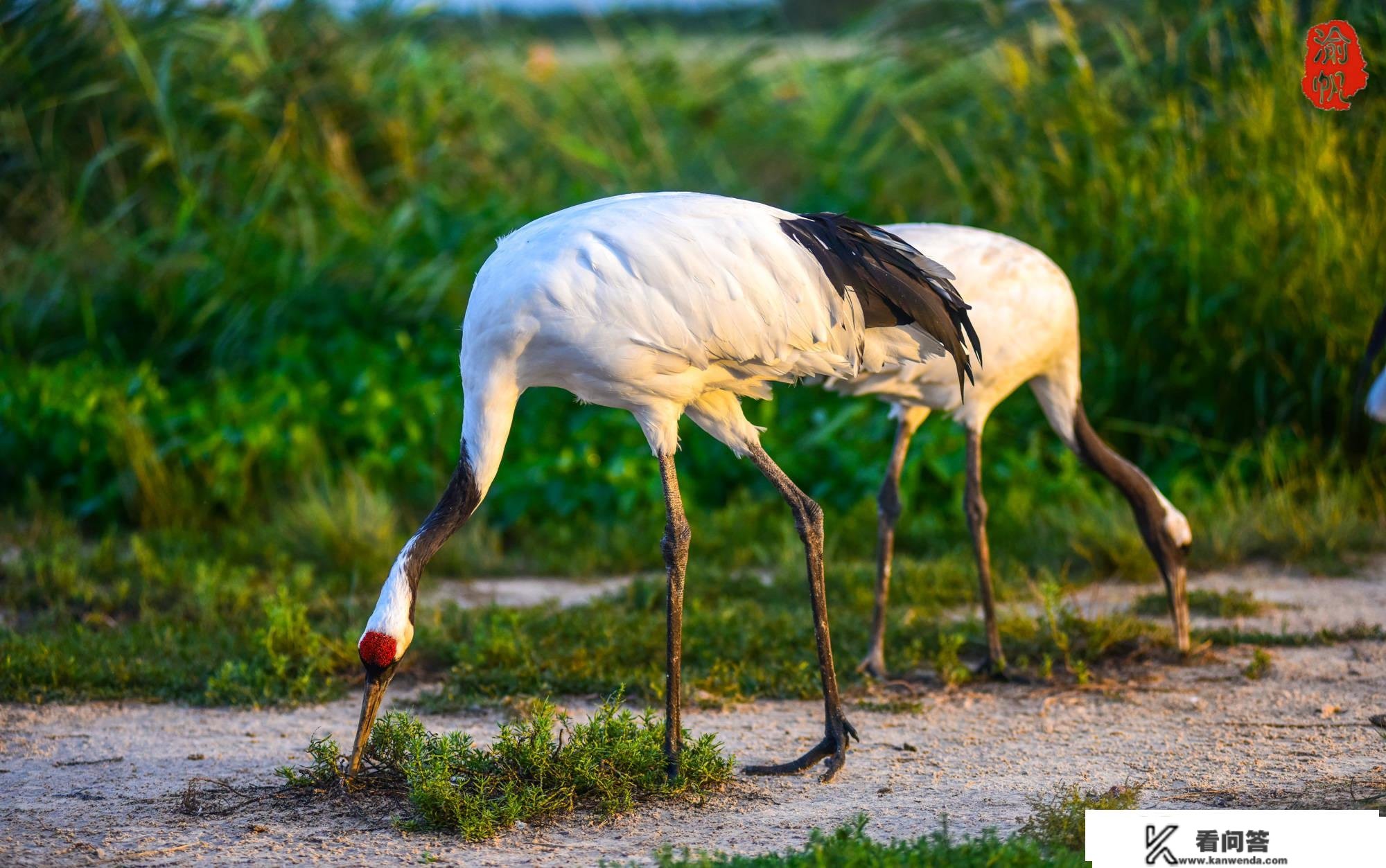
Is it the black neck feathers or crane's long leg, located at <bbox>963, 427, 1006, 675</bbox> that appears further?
crane's long leg, located at <bbox>963, 427, 1006, 675</bbox>

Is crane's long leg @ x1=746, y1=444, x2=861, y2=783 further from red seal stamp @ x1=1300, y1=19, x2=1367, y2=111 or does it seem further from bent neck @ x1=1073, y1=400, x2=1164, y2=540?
red seal stamp @ x1=1300, y1=19, x2=1367, y2=111

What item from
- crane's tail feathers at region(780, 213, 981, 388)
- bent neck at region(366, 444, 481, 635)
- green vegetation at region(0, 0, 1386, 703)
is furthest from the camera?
green vegetation at region(0, 0, 1386, 703)

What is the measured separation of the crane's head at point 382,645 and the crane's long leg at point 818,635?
41.5 inches

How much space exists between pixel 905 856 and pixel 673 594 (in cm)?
127

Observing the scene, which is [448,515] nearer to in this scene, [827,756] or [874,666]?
[827,756]

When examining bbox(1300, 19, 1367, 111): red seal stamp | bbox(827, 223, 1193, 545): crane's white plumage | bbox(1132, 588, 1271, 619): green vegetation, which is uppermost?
bbox(1300, 19, 1367, 111): red seal stamp

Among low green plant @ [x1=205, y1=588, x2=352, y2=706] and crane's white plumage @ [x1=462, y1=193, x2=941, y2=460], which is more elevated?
crane's white plumage @ [x1=462, y1=193, x2=941, y2=460]

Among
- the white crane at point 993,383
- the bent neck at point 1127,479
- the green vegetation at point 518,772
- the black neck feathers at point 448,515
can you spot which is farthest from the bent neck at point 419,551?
the bent neck at point 1127,479

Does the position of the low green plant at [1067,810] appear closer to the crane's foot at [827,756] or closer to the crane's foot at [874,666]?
the crane's foot at [827,756]

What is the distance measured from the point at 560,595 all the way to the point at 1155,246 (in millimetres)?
3399

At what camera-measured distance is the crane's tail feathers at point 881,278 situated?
433cm

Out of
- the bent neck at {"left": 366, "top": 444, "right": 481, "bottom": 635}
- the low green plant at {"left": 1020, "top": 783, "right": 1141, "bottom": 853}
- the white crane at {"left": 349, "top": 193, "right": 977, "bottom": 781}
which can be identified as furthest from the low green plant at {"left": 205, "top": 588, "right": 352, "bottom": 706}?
the low green plant at {"left": 1020, "top": 783, "right": 1141, "bottom": 853}

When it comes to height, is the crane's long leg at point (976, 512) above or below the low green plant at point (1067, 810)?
above

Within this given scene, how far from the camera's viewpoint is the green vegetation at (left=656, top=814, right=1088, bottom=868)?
10.4 ft
